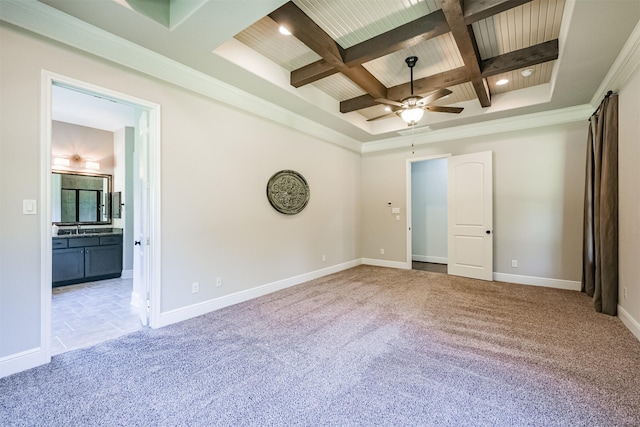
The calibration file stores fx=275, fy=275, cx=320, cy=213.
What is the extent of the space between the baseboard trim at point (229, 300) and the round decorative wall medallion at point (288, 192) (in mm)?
1132

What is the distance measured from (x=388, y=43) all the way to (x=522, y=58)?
5.46 ft

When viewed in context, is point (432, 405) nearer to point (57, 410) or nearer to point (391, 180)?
point (57, 410)

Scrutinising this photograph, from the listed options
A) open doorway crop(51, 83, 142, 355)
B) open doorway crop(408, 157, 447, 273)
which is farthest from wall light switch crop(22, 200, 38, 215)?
open doorway crop(408, 157, 447, 273)

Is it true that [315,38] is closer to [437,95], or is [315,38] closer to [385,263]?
[437,95]

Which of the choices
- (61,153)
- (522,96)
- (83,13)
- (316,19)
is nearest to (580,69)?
(522,96)

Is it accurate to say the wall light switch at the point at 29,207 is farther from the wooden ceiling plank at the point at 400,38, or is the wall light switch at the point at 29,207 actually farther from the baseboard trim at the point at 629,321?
the baseboard trim at the point at 629,321

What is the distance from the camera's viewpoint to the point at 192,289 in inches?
126

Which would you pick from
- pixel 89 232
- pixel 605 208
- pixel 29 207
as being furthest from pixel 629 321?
pixel 89 232

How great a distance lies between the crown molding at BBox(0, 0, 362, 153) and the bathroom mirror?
153 inches

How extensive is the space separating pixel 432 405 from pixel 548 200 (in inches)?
168

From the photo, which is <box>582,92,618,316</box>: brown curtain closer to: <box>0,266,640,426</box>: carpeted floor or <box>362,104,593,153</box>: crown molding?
<box>0,266,640,426</box>: carpeted floor

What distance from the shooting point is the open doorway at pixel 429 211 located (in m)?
6.73

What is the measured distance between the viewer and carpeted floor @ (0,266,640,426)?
168cm

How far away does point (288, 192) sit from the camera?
173 inches
